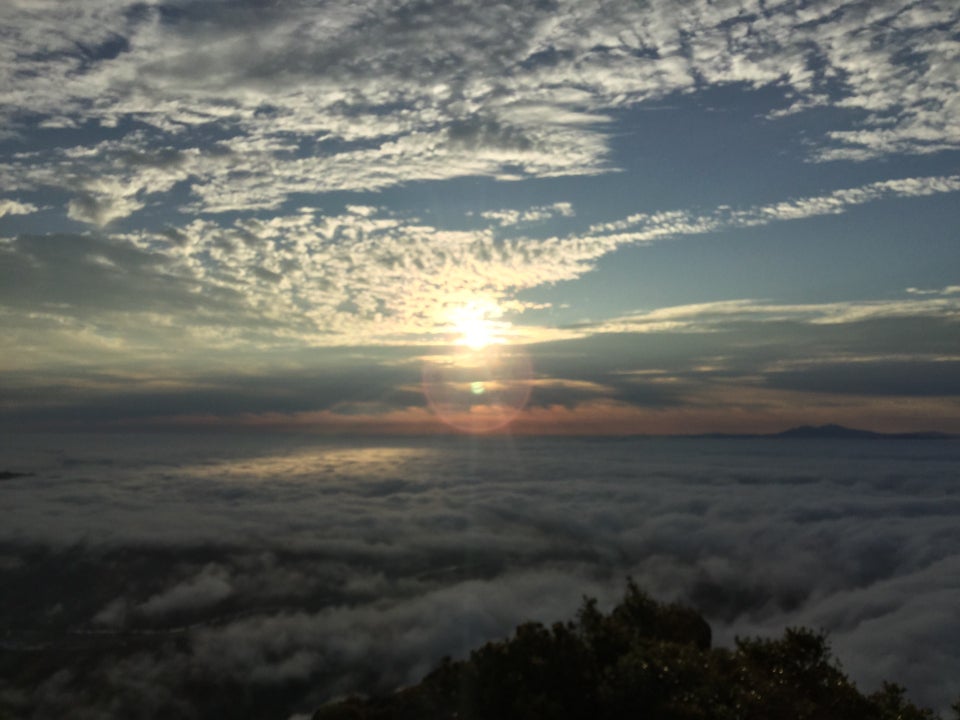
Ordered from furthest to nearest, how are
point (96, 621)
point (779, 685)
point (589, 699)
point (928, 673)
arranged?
point (96, 621) → point (928, 673) → point (779, 685) → point (589, 699)

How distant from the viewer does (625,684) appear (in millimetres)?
20297

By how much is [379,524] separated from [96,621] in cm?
7979

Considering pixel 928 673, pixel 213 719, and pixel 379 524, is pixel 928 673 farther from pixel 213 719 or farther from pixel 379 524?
pixel 379 524

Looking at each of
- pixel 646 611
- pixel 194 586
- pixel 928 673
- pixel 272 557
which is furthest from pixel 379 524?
pixel 646 611

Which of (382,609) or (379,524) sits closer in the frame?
(382,609)

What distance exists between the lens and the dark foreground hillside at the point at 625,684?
65.7 ft

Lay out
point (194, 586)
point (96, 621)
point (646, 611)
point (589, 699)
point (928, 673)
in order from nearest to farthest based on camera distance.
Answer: point (589, 699) < point (646, 611) < point (928, 673) < point (96, 621) < point (194, 586)

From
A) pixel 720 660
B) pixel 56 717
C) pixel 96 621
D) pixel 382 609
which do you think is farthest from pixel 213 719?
pixel 720 660

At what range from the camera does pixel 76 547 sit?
17212 cm

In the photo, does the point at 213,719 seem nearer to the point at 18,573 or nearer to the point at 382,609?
the point at 382,609

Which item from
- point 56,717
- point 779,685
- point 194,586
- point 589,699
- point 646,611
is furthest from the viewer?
point 194,586

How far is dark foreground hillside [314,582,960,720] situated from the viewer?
789 inches

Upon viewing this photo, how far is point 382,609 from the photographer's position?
13225 centimetres

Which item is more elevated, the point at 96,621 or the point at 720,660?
the point at 720,660
